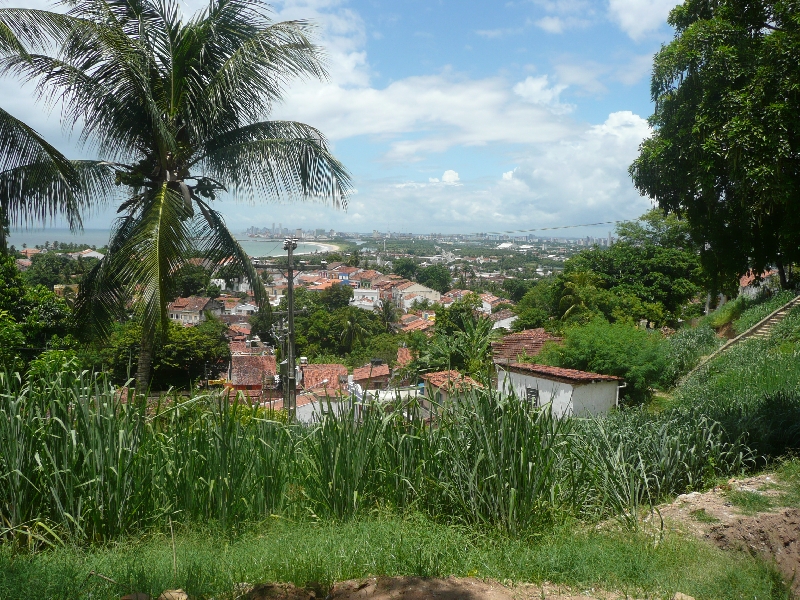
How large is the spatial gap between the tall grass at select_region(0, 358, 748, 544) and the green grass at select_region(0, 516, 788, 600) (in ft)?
0.70

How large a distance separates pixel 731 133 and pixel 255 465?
5.52 meters

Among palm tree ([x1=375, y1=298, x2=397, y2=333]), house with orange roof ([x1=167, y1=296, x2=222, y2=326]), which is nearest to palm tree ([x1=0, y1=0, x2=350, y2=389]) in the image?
house with orange roof ([x1=167, y1=296, x2=222, y2=326])

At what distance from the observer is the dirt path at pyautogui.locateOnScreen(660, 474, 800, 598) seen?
567cm

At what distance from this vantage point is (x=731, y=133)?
6992 millimetres

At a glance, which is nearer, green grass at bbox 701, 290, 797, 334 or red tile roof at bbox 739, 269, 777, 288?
red tile roof at bbox 739, 269, 777, 288

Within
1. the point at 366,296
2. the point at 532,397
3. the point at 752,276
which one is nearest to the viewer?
the point at 532,397

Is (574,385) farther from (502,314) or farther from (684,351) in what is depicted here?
(502,314)

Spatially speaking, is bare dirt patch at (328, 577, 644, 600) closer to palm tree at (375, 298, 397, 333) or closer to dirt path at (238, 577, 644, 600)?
dirt path at (238, 577, 644, 600)

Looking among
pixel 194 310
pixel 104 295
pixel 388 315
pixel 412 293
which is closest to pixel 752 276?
pixel 104 295

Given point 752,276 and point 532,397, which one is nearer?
point 532,397

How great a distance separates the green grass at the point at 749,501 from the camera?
6.21 meters

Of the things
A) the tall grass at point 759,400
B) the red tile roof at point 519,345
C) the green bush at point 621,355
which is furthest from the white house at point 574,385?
the red tile roof at point 519,345

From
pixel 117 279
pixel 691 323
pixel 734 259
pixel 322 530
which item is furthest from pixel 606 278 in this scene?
pixel 322 530

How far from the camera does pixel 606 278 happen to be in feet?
114
